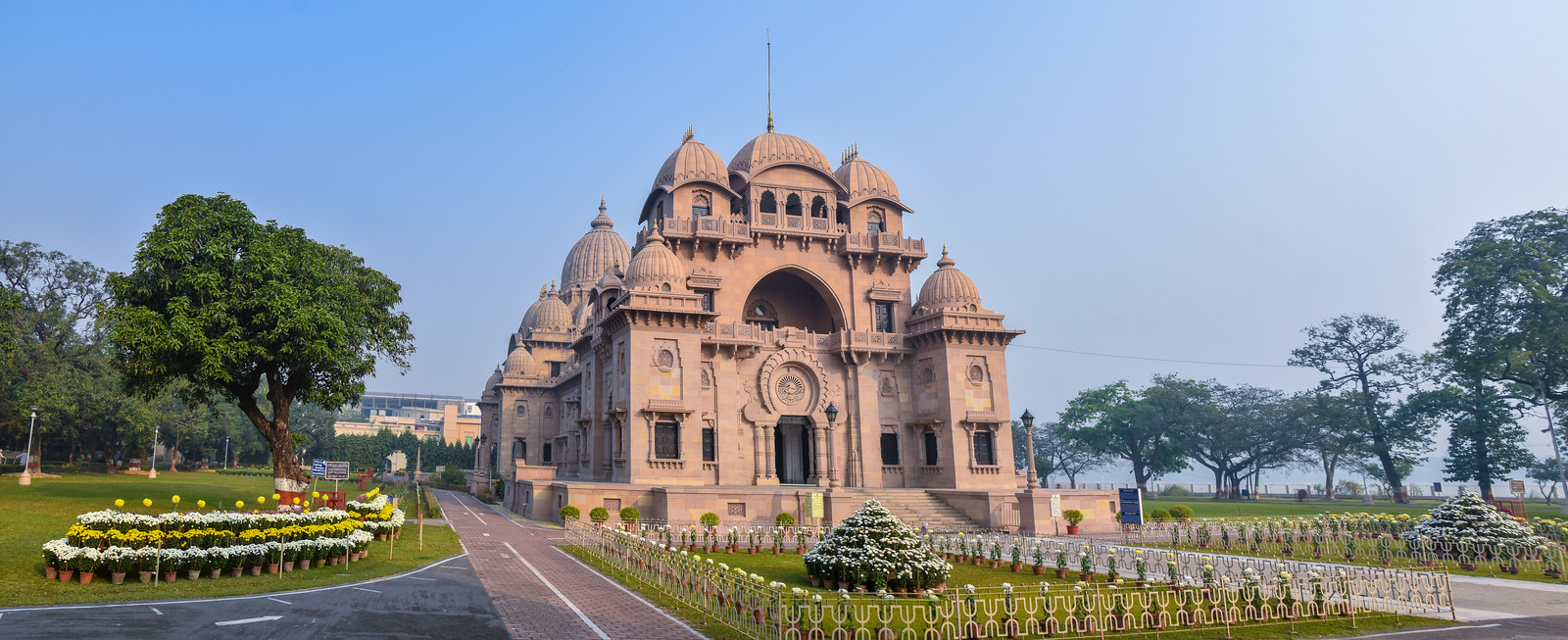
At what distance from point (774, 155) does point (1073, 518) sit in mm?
22849

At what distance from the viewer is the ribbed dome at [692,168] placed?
42.7 metres

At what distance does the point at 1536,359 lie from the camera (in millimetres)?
46750

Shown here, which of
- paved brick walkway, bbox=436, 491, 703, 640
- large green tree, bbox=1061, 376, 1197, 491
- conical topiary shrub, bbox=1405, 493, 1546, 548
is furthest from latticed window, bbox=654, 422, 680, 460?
large green tree, bbox=1061, 376, 1197, 491

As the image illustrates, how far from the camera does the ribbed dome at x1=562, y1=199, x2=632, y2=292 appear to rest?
75.7 metres

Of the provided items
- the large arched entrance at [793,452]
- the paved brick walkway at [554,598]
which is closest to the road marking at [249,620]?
the paved brick walkway at [554,598]

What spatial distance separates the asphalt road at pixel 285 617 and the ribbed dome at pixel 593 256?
60.2 m

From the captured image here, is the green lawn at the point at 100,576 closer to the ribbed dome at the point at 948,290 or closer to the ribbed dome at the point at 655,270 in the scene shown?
the ribbed dome at the point at 655,270

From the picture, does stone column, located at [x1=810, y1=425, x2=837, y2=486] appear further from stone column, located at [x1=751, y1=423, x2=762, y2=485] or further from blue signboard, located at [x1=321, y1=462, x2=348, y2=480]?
blue signboard, located at [x1=321, y1=462, x2=348, y2=480]

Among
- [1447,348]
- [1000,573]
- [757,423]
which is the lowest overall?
[1000,573]

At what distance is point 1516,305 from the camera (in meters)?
47.8

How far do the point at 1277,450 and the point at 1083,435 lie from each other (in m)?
16.1

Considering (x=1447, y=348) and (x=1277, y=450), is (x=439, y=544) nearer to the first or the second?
(x=1447, y=348)

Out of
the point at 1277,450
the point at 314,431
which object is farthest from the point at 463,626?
the point at 314,431

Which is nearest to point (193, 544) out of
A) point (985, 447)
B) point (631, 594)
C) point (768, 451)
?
point (631, 594)
